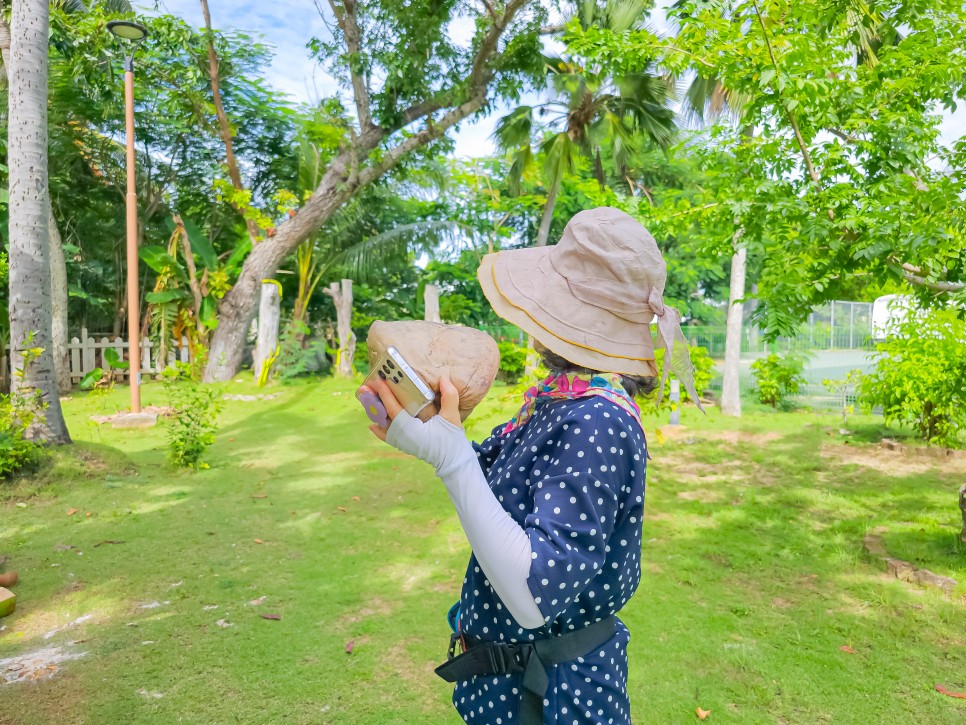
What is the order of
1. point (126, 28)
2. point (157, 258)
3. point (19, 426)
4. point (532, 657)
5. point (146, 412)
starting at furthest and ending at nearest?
point (157, 258) < point (146, 412) < point (126, 28) < point (19, 426) < point (532, 657)

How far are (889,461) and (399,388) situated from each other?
835 cm

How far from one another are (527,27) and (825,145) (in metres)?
9.11

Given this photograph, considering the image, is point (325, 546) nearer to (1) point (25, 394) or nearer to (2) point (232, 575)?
(2) point (232, 575)

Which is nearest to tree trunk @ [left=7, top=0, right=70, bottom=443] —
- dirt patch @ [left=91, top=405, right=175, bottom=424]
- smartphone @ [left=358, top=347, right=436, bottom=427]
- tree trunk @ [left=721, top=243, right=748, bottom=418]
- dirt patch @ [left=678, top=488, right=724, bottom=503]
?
dirt patch @ [left=91, top=405, right=175, bottom=424]

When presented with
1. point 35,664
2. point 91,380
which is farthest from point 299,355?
point 35,664

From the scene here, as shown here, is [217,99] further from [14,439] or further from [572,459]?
[572,459]

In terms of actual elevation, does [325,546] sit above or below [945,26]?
below

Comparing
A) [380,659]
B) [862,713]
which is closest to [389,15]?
[380,659]

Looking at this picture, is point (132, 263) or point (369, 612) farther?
point (132, 263)

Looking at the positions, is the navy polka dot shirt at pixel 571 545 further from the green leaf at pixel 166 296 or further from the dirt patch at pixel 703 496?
the green leaf at pixel 166 296

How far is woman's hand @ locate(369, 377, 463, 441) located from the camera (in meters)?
1.29

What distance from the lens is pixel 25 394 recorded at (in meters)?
6.79

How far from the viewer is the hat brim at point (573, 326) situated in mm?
1419

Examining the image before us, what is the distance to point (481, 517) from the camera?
3.84 ft
